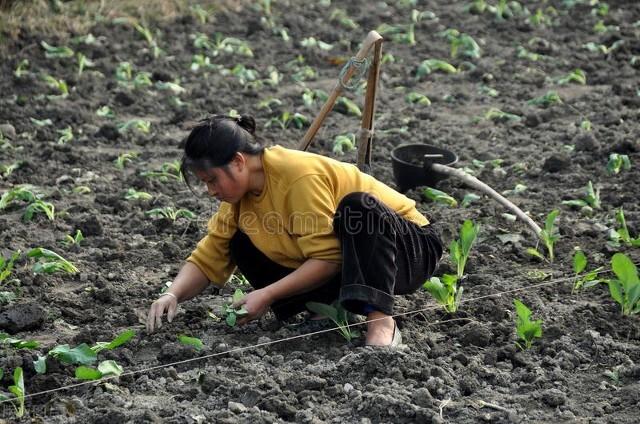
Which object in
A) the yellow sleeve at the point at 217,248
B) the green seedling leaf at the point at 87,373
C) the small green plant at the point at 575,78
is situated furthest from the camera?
the small green plant at the point at 575,78

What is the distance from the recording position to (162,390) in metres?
3.80

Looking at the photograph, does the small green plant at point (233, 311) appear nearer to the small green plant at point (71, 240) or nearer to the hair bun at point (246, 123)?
the hair bun at point (246, 123)

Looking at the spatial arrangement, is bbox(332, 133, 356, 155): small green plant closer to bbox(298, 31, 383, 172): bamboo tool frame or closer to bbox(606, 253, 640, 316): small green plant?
bbox(298, 31, 383, 172): bamboo tool frame

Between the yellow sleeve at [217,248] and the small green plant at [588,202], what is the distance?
2090mm

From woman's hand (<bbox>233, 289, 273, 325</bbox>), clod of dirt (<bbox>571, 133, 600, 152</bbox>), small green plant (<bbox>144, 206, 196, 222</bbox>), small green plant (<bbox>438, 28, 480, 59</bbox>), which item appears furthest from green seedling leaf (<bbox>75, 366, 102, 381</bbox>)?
small green plant (<bbox>438, 28, 480, 59</bbox>)

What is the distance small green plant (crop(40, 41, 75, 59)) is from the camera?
8.01 m

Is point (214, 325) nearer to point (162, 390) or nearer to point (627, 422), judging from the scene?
point (162, 390)

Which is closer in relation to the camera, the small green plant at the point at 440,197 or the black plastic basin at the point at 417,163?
the small green plant at the point at 440,197

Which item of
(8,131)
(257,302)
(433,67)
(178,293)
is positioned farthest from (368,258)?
(433,67)

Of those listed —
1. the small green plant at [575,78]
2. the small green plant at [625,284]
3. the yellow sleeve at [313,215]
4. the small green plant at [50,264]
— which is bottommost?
the small green plant at [50,264]

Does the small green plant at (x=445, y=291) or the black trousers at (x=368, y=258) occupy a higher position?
the black trousers at (x=368, y=258)

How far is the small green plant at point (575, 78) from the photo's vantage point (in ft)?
25.3

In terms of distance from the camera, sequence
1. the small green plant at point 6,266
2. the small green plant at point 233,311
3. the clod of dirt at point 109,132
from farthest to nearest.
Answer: the clod of dirt at point 109,132 < the small green plant at point 6,266 < the small green plant at point 233,311

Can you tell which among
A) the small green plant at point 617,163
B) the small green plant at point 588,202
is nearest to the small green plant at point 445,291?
the small green plant at point 588,202
